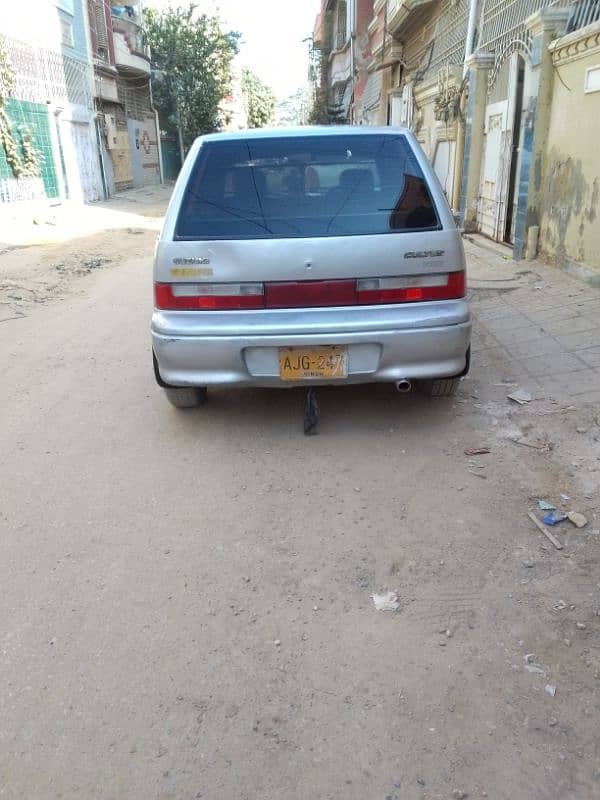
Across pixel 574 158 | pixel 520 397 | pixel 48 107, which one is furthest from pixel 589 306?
pixel 48 107

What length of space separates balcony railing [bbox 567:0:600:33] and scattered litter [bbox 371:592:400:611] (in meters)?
6.72

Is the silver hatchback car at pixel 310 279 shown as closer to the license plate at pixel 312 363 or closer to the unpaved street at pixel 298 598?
the license plate at pixel 312 363

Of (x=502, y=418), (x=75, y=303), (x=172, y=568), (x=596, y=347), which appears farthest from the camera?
(x=75, y=303)

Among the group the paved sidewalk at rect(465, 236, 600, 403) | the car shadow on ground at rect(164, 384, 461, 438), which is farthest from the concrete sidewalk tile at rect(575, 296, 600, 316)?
the car shadow on ground at rect(164, 384, 461, 438)

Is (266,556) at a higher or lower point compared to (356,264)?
lower

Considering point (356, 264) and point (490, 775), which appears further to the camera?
point (356, 264)

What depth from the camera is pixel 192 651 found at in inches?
95.0

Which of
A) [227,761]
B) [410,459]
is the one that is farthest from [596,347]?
[227,761]

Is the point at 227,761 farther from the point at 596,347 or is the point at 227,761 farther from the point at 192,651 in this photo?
the point at 596,347

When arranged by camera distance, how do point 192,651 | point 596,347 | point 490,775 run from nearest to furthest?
1. point 490,775
2. point 192,651
3. point 596,347

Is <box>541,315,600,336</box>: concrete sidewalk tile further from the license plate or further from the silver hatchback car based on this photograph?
the license plate

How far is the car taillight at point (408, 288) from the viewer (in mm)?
3773

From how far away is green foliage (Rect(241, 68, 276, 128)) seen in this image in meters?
54.1

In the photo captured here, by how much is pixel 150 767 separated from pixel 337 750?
1.80ft
